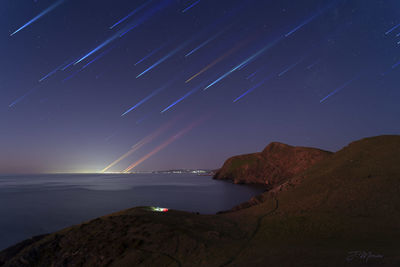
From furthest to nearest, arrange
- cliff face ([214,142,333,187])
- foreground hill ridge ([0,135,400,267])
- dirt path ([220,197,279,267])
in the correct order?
1. cliff face ([214,142,333,187])
2. dirt path ([220,197,279,267])
3. foreground hill ridge ([0,135,400,267])

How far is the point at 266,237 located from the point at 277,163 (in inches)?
3283

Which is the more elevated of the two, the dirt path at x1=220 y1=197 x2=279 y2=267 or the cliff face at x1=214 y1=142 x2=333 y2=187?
the dirt path at x1=220 y1=197 x2=279 y2=267

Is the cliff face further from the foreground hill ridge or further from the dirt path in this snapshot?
the foreground hill ridge

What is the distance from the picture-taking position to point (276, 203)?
26516mm

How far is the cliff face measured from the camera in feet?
266

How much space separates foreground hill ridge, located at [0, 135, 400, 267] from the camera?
1189 cm

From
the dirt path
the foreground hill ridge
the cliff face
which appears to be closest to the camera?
Answer: the foreground hill ridge

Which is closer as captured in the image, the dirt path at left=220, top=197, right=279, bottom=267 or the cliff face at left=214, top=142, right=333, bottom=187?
the dirt path at left=220, top=197, right=279, bottom=267

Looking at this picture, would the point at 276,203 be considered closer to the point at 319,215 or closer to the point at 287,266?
the point at 319,215

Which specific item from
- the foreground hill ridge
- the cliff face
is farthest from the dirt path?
the cliff face

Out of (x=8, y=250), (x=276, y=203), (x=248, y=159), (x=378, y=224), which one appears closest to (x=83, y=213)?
(x=8, y=250)

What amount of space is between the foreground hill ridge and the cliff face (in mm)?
53989

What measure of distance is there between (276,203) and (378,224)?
461 inches

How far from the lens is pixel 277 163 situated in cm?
9331
